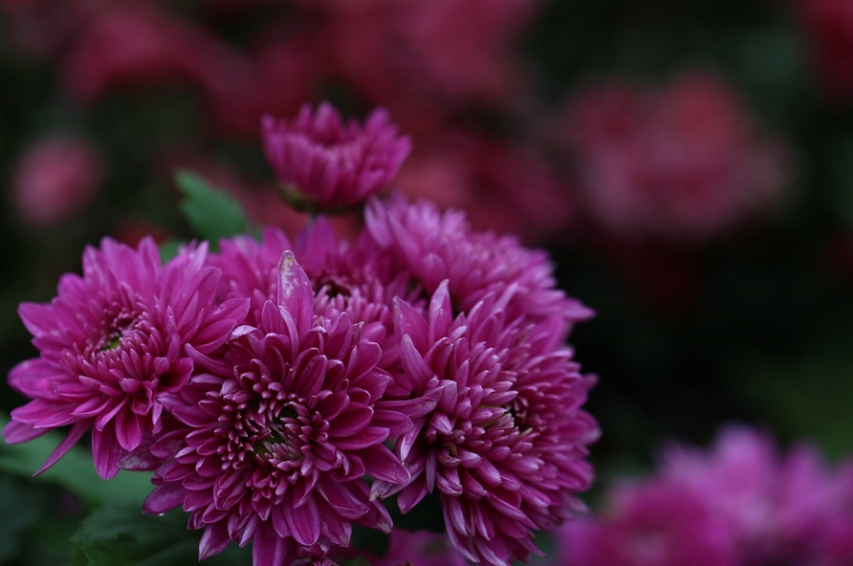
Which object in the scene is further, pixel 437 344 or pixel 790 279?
pixel 790 279

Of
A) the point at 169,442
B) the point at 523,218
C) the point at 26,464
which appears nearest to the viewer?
the point at 169,442

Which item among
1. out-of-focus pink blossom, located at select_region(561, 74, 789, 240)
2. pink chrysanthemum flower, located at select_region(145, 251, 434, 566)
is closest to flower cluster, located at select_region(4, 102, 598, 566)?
pink chrysanthemum flower, located at select_region(145, 251, 434, 566)

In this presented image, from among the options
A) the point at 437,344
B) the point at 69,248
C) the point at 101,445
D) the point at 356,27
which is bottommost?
the point at 101,445

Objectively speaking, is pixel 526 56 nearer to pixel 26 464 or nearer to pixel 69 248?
pixel 69 248

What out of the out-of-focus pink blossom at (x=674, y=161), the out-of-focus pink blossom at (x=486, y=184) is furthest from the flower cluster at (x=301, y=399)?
the out-of-focus pink blossom at (x=674, y=161)

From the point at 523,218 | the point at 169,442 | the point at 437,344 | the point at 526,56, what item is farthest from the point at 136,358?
the point at 526,56

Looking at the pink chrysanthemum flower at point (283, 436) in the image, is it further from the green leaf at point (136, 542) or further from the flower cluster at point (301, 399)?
the green leaf at point (136, 542)

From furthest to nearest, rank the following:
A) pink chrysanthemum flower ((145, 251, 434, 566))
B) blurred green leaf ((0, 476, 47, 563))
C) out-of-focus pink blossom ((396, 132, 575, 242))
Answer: out-of-focus pink blossom ((396, 132, 575, 242)), blurred green leaf ((0, 476, 47, 563)), pink chrysanthemum flower ((145, 251, 434, 566))

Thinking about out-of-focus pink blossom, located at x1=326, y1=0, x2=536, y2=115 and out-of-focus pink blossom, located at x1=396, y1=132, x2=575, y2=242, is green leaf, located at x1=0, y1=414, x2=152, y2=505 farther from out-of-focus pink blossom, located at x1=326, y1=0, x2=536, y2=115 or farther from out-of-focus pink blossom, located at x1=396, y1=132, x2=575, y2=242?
out-of-focus pink blossom, located at x1=326, y1=0, x2=536, y2=115
